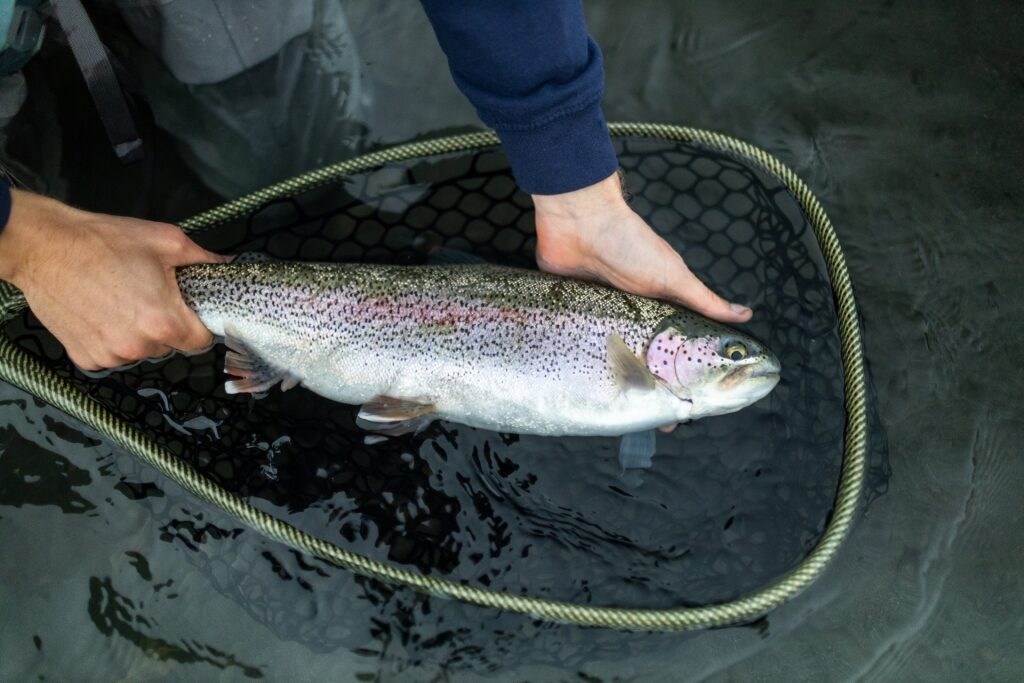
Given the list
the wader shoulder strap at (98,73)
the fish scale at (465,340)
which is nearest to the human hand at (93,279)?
the fish scale at (465,340)

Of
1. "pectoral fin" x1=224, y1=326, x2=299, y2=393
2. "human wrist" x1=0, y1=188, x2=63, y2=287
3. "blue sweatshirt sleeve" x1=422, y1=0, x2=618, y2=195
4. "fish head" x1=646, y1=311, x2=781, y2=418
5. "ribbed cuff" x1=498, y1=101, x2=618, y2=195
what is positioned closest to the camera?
"blue sweatshirt sleeve" x1=422, y1=0, x2=618, y2=195

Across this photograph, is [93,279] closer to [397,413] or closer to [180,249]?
[180,249]

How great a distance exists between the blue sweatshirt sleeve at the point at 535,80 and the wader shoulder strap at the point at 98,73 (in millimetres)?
1341

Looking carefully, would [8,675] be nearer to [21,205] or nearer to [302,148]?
[21,205]

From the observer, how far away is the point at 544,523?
267 cm

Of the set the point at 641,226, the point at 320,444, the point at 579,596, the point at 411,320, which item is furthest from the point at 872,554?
the point at 320,444

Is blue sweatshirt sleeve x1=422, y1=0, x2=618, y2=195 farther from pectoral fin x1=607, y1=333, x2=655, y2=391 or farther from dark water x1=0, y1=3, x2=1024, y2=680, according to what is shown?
dark water x1=0, y1=3, x2=1024, y2=680

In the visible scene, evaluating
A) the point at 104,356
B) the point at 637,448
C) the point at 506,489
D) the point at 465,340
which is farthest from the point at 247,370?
the point at 637,448

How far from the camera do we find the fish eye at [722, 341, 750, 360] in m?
2.47

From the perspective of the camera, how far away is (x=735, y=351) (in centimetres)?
247

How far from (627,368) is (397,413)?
74 centimetres

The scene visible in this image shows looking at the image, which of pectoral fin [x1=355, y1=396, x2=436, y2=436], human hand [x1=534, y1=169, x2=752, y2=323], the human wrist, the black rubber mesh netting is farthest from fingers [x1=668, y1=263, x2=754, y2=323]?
the human wrist

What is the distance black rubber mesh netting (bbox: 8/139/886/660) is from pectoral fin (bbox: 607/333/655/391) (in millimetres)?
402

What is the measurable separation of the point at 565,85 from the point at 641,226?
2.04 feet
